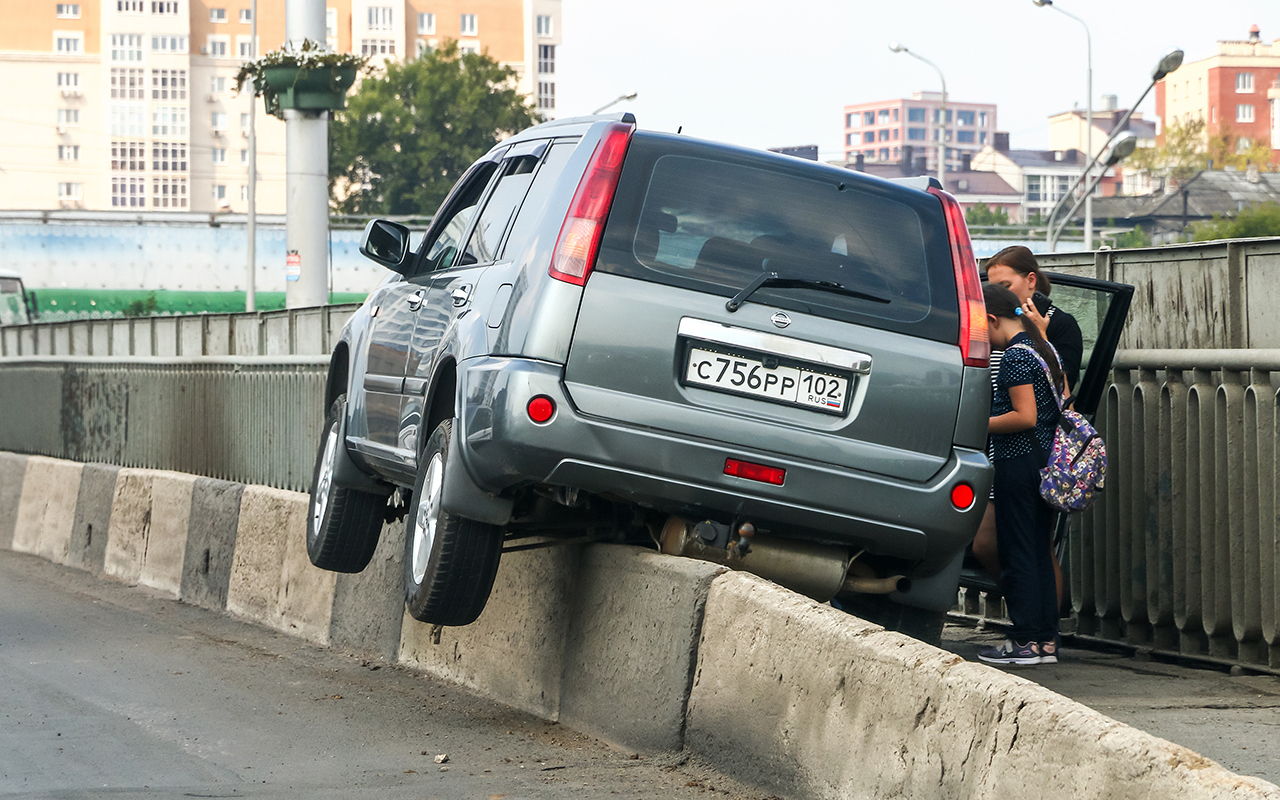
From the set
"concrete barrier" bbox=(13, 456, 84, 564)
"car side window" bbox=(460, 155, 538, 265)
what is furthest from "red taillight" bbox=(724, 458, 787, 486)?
"concrete barrier" bbox=(13, 456, 84, 564)

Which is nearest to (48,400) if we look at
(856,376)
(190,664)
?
(190,664)

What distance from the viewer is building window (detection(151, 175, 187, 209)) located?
433 ft

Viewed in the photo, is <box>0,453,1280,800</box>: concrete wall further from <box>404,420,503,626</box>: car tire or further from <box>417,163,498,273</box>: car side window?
<box>417,163,498,273</box>: car side window

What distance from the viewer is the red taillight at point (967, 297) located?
5516 mm

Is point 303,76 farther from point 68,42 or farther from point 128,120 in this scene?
point 68,42

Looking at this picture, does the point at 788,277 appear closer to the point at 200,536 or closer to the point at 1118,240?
the point at 200,536

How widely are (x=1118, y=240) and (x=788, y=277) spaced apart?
8286 centimetres

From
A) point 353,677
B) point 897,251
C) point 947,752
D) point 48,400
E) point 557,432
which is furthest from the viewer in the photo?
point 48,400

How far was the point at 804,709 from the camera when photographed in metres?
4.54

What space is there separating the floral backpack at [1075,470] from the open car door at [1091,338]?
35cm

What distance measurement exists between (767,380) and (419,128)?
91.6m

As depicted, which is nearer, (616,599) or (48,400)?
(616,599)

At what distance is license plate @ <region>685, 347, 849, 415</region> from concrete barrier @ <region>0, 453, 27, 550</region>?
10314 mm

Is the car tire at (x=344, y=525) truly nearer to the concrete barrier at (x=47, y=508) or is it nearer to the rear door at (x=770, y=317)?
the rear door at (x=770, y=317)
